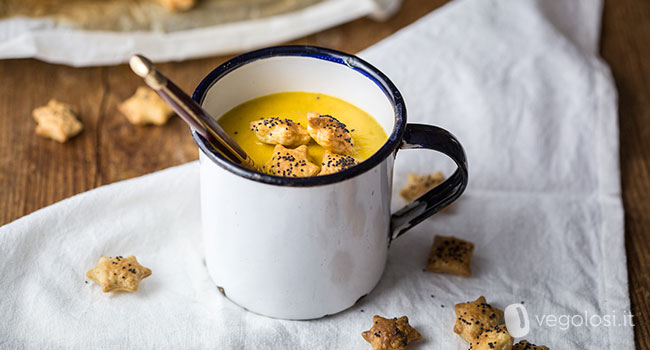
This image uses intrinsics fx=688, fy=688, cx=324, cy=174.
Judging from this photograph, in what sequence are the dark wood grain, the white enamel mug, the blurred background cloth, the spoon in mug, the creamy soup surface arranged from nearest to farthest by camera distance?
the spoon in mug < the white enamel mug < the creamy soup surface < the dark wood grain < the blurred background cloth

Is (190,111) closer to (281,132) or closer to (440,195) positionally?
(281,132)

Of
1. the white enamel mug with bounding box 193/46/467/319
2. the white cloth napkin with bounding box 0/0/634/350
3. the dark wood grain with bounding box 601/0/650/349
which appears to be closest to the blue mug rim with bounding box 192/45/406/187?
the white enamel mug with bounding box 193/46/467/319

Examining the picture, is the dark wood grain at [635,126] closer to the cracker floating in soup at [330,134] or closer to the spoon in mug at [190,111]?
the cracker floating in soup at [330,134]

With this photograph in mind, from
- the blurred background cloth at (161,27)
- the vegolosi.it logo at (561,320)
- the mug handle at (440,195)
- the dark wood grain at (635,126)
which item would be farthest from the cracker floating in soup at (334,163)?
the blurred background cloth at (161,27)

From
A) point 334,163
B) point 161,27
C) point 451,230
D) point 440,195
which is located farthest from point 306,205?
point 161,27

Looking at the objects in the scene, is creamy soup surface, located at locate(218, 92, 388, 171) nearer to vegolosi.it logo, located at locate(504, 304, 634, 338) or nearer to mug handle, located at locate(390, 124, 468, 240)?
mug handle, located at locate(390, 124, 468, 240)
